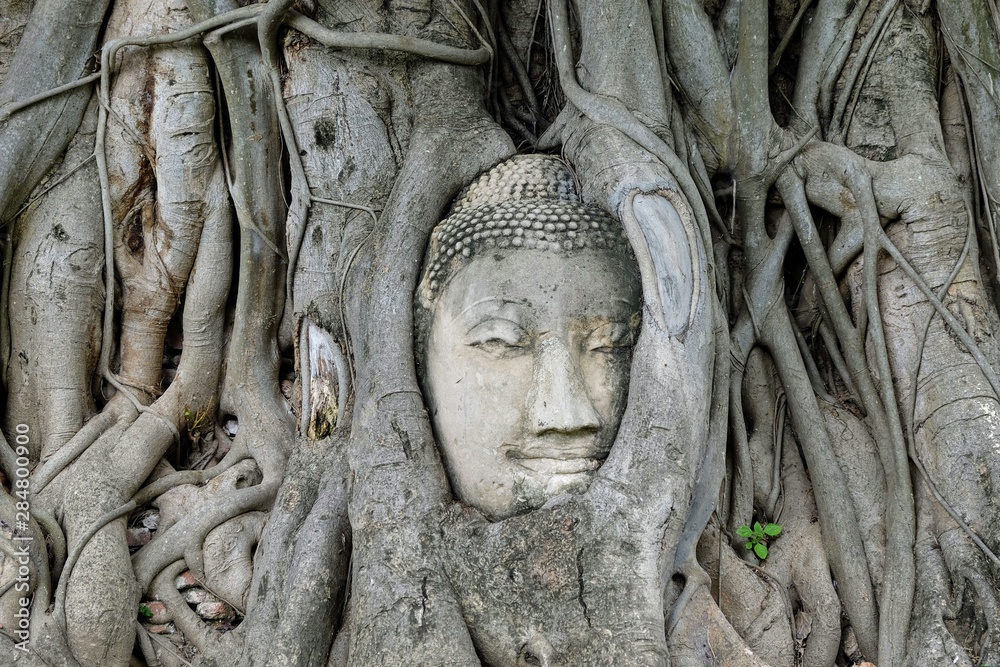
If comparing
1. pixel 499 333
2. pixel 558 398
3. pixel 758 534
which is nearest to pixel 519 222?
pixel 499 333

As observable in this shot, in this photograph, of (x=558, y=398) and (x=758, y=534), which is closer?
(x=558, y=398)

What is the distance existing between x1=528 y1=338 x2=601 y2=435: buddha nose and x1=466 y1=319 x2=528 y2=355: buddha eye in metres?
0.07

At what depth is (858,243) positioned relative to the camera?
286 cm

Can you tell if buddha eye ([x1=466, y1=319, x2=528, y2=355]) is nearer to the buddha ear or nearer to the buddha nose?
the buddha nose

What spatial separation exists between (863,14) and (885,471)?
1.60m

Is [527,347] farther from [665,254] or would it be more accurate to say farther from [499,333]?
[665,254]

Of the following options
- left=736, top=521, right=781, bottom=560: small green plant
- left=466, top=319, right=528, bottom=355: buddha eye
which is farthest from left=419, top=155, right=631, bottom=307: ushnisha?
left=736, top=521, right=781, bottom=560: small green plant

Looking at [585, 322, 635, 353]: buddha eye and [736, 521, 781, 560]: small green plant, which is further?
[736, 521, 781, 560]: small green plant

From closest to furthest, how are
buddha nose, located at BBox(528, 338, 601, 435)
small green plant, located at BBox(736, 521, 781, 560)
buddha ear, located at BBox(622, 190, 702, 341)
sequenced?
1. buddha nose, located at BBox(528, 338, 601, 435)
2. buddha ear, located at BBox(622, 190, 702, 341)
3. small green plant, located at BBox(736, 521, 781, 560)

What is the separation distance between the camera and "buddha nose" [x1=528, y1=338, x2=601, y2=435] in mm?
2182

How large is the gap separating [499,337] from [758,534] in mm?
1086

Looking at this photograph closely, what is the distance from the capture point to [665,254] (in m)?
2.36

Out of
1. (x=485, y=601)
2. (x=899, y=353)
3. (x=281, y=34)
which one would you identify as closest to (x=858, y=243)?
(x=899, y=353)

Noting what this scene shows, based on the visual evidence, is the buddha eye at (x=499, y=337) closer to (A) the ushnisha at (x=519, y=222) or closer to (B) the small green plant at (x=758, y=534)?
(A) the ushnisha at (x=519, y=222)
